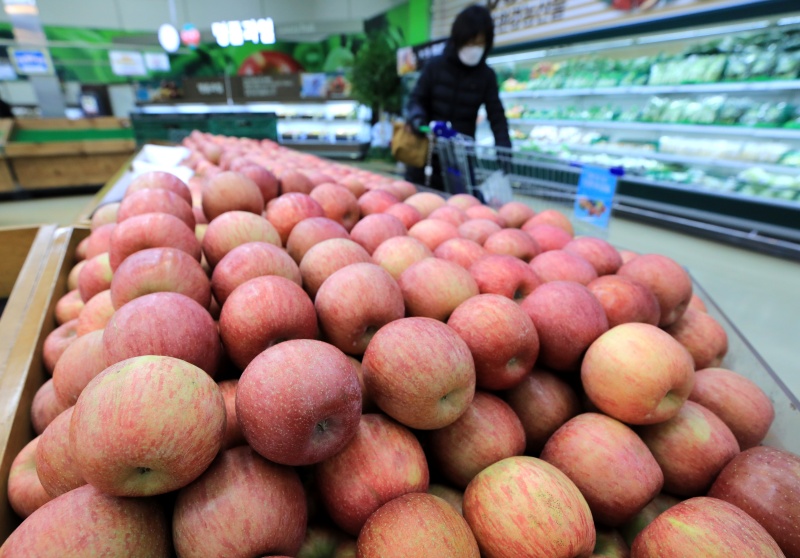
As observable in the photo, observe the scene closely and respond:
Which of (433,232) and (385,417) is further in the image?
(433,232)

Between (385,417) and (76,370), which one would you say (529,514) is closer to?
(385,417)

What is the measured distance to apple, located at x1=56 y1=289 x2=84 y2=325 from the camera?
148 centimetres

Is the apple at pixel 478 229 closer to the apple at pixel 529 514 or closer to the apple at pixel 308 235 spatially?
the apple at pixel 308 235

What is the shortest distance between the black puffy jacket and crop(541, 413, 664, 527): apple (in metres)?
2.98

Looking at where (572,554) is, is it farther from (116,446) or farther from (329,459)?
(116,446)

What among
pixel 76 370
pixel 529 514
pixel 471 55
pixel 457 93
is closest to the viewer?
pixel 529 514

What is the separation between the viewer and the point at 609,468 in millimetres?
841

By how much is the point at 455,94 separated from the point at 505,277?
2.87 m

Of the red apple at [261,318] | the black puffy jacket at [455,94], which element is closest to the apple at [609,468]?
the red apple at [261,318]

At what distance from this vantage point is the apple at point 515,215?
2.01 meters

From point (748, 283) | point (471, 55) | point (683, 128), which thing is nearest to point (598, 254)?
point (471, 55)

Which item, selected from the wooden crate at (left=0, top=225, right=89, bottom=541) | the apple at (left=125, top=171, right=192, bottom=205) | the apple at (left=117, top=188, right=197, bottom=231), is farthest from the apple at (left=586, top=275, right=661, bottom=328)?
the apple at (left=125, top=171, right=192, bottom=205)

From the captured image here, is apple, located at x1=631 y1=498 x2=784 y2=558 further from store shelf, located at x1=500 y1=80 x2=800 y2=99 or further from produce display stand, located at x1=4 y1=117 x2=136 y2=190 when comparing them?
produce display stand, located at x1=4 y1=117 x2=136 y2=190

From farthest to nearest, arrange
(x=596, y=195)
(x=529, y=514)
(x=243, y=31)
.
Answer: (x=243, y=31)
(x=596, y=195)
(x=529, y=514)
